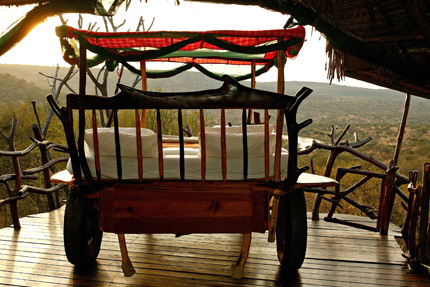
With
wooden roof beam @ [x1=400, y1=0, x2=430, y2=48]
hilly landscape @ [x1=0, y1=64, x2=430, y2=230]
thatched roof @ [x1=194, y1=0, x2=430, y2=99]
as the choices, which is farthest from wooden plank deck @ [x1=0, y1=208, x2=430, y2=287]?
hilly landscape @ [x1=0, y1=64, x2=430, y2=230]

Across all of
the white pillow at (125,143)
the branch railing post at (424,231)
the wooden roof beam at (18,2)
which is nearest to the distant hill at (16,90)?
the wooden roof beam at (18,2)

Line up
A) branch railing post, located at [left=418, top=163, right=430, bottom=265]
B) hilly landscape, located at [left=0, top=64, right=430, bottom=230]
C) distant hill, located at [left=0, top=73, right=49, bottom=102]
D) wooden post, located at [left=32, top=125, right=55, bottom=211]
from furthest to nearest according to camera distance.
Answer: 1. distant hill, located at [left=0, top=73, right=49, bottom=102]
2. hilly landscape, located at [left=0, top=64, right=430, bottom=230]
3. wooden post, located at [left=32, top=125, right=55, bottom=211]
4. branch railing post, located at [left=418, top=163, right=430, bottom=265]

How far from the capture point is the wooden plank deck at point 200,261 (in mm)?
2863

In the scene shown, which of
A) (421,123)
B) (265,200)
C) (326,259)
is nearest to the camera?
(265,200)

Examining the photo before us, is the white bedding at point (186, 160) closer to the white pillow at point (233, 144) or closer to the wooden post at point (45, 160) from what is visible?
the white pillow at point (233, 144)

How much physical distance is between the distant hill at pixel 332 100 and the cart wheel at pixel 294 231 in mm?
21240

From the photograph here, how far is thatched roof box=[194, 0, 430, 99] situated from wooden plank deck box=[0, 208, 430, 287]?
159cm

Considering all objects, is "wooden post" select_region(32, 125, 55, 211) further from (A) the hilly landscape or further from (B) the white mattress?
(A) the hilly landscape

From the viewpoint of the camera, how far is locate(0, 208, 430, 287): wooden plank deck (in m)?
2.86

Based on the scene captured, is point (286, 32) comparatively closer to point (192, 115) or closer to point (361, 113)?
point (192, 115)

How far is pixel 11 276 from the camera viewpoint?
9.38ft

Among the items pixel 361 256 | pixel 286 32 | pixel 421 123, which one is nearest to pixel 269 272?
pixel 361 256

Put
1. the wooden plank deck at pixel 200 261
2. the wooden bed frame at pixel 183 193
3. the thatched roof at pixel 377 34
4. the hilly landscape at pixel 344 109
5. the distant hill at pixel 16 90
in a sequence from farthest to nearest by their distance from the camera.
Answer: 1. the distant hill at pixel 16 90
2. the hilly landscape at pixel 344 109
3. the thatched roof at pixel 377 34
4. the wooden plank deck at pixel 200 261
5. the wooden bed frame at pixel 183 193

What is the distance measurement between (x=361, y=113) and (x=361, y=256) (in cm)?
2532
